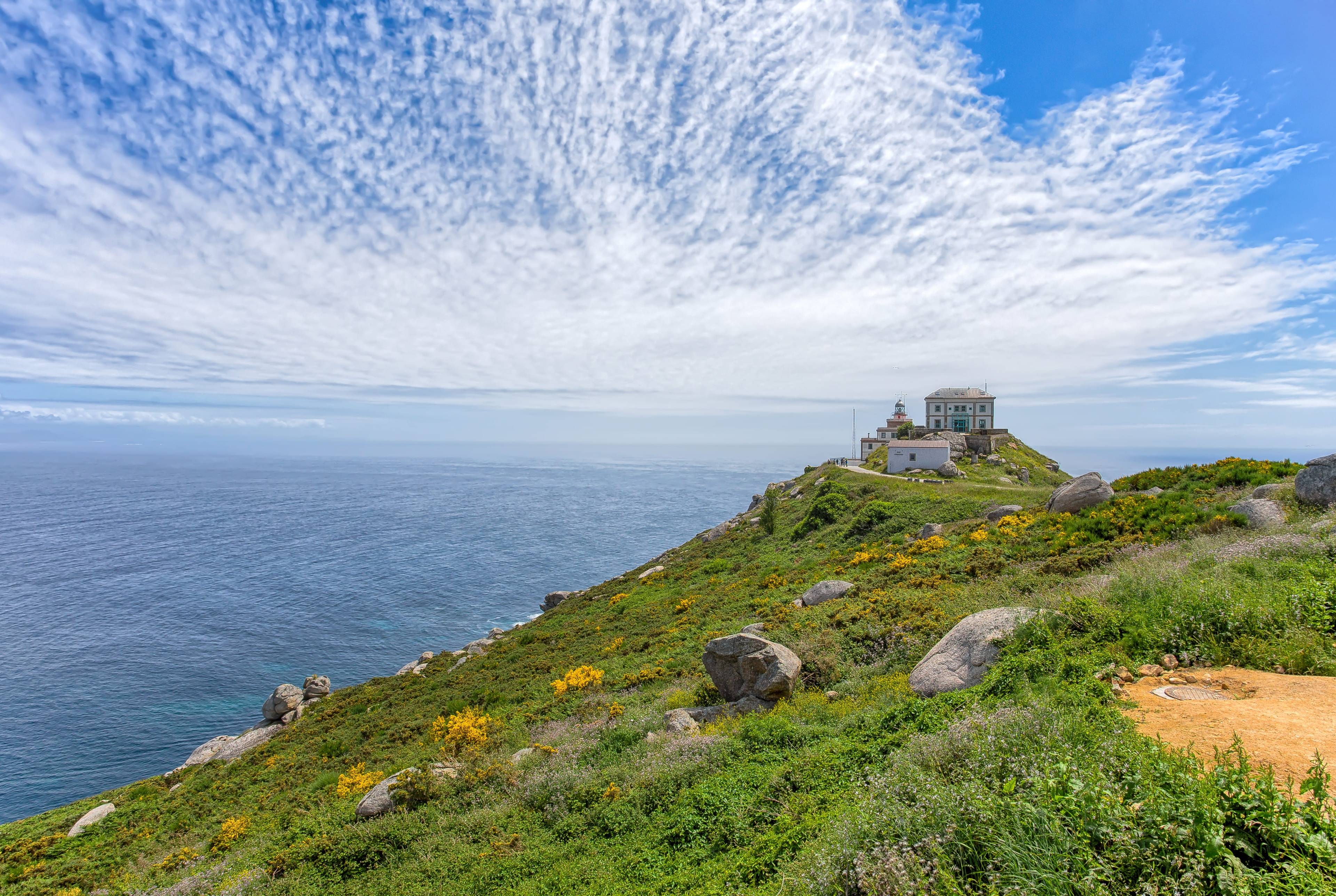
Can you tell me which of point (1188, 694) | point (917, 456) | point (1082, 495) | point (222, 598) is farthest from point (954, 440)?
point (222, 598)

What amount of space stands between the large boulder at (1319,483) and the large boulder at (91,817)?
4244cm

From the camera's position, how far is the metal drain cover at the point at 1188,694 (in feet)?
25.9

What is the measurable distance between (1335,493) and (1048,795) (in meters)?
21.2

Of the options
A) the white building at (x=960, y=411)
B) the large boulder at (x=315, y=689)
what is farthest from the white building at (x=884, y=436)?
the large boulder at (x=315, y=689)

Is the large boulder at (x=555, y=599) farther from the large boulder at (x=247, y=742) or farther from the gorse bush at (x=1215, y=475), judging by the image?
the gorse bush at (x=1215, y=475)

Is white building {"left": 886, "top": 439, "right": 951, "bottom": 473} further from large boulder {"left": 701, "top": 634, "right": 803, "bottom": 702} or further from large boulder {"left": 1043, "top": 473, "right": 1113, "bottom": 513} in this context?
large boulder {"left": 701, "top": 634, "right": 803, "bottom": 702}

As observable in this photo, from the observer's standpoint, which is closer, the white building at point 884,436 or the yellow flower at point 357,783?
the yellow flower at point 357,783

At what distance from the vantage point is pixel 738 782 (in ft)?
30.2

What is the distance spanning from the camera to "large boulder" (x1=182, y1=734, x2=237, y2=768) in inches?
984

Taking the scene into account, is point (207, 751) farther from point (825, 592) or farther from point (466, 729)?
point (825, 592)

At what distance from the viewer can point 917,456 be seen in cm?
6156

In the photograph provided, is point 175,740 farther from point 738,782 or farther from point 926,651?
point 926,651

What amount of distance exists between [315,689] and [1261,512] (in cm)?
4474

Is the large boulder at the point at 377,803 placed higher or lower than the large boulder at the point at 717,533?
higher
